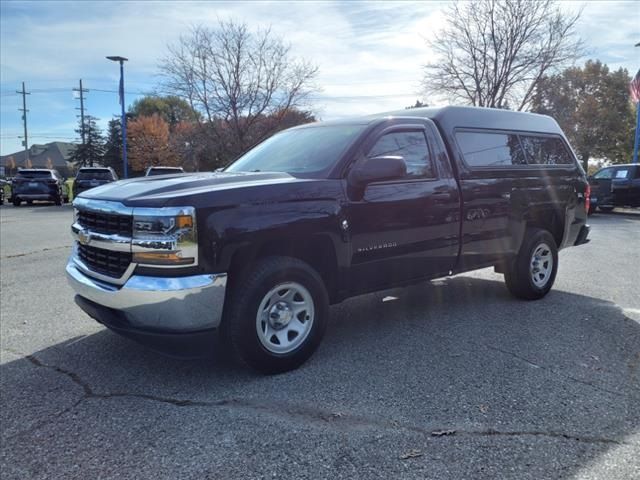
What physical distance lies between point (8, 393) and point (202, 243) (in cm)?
176

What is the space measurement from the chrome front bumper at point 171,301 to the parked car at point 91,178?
19108 mm

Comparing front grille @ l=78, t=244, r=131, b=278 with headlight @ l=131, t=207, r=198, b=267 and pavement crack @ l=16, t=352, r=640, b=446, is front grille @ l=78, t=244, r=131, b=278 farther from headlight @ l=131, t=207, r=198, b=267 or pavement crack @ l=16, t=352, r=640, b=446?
pavement crack @ l=16, t=352, r=640, b=446

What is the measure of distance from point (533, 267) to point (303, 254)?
3216 mm

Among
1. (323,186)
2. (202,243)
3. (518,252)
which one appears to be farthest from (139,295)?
(518,252)

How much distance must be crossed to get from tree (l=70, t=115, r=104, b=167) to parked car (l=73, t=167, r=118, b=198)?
43.9 m

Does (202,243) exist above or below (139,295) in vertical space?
above

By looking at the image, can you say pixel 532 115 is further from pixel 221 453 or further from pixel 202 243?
pixel 221 453

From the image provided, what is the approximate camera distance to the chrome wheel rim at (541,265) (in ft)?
18.6

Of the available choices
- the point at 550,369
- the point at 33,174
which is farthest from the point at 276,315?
the point at 33,174

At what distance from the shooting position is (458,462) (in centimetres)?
256

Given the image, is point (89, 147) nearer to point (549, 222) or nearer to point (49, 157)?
point (49, 157)

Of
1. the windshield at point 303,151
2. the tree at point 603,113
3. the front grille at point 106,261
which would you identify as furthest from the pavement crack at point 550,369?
the tree at point 603,113

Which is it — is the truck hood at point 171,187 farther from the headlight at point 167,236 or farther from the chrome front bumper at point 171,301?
the chrome front bumper at point 171,301

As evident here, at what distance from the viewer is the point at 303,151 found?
4.37m
